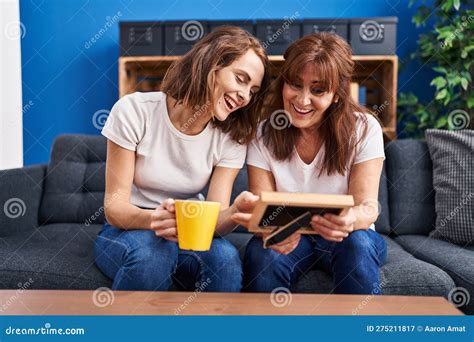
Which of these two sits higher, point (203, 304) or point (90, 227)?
point (203, 304)

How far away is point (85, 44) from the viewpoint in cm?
299

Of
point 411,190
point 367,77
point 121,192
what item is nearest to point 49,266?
point 121,192

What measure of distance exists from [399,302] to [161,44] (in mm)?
2074

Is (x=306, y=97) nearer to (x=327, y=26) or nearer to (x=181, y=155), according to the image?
(x=181, y=155)

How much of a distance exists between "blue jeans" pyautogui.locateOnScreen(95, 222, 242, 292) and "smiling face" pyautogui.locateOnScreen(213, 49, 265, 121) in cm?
34

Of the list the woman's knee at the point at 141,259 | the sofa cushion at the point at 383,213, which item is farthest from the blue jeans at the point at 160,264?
the sofa cushion at the point at 383,213

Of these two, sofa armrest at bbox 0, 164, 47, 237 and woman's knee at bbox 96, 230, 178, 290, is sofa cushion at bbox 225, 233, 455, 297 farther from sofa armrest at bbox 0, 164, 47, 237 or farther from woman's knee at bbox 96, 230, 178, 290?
sofa armrest at bbox 0, 164, 47, 237

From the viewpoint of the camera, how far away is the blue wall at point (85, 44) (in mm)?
2900

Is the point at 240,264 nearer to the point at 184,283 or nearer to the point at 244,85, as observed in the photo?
the point at 184,283

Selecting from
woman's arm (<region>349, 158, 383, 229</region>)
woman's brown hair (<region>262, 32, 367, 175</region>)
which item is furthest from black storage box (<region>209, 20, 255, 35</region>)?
woman's arm (<region>349, 158, 383, 229</region>)

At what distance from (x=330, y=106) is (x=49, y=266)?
0.85 meters

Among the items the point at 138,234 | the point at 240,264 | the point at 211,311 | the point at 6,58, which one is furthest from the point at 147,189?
the point at 6,58

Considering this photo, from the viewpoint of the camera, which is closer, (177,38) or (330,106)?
(330,106)
